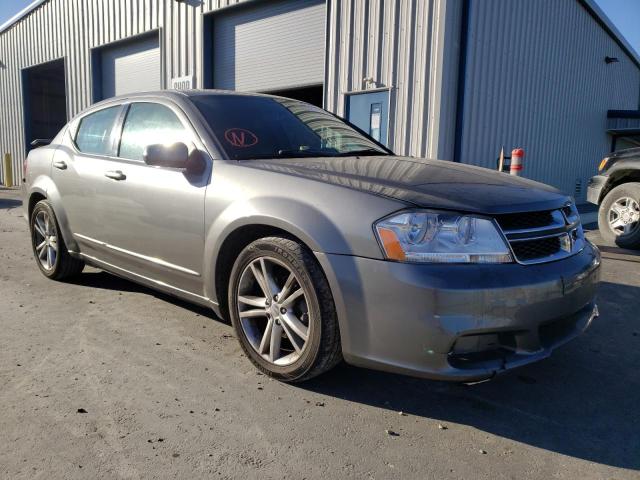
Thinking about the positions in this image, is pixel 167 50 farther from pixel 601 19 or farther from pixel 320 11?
pixel 601 19

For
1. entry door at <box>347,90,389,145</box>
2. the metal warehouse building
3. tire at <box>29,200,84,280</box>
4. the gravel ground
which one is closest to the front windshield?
the gravel ground

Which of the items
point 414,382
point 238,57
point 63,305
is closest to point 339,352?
point 414,382

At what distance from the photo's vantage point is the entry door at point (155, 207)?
306cm

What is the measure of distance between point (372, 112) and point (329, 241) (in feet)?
22.4

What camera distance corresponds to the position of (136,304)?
4.01 meters

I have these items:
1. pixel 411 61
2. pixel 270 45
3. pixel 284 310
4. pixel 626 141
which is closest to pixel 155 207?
pixel 284 310

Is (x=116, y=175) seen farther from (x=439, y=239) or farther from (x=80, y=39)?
(x=80, y=39)

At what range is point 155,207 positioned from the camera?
128 inches

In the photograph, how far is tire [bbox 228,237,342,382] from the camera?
243 cm

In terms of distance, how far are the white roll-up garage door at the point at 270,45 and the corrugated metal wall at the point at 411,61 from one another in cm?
98

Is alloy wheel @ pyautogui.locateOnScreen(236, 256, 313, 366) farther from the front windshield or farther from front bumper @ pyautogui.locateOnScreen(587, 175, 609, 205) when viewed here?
front bumper @ pyautogui.locateOnScreen(587, 175, 609, 205)

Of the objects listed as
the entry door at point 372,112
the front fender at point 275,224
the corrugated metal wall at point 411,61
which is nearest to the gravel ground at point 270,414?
the front fender at point 275,224

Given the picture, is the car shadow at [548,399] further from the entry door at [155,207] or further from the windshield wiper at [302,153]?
the windshield wiper at [302,153]

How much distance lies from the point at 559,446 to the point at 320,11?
9.03m
